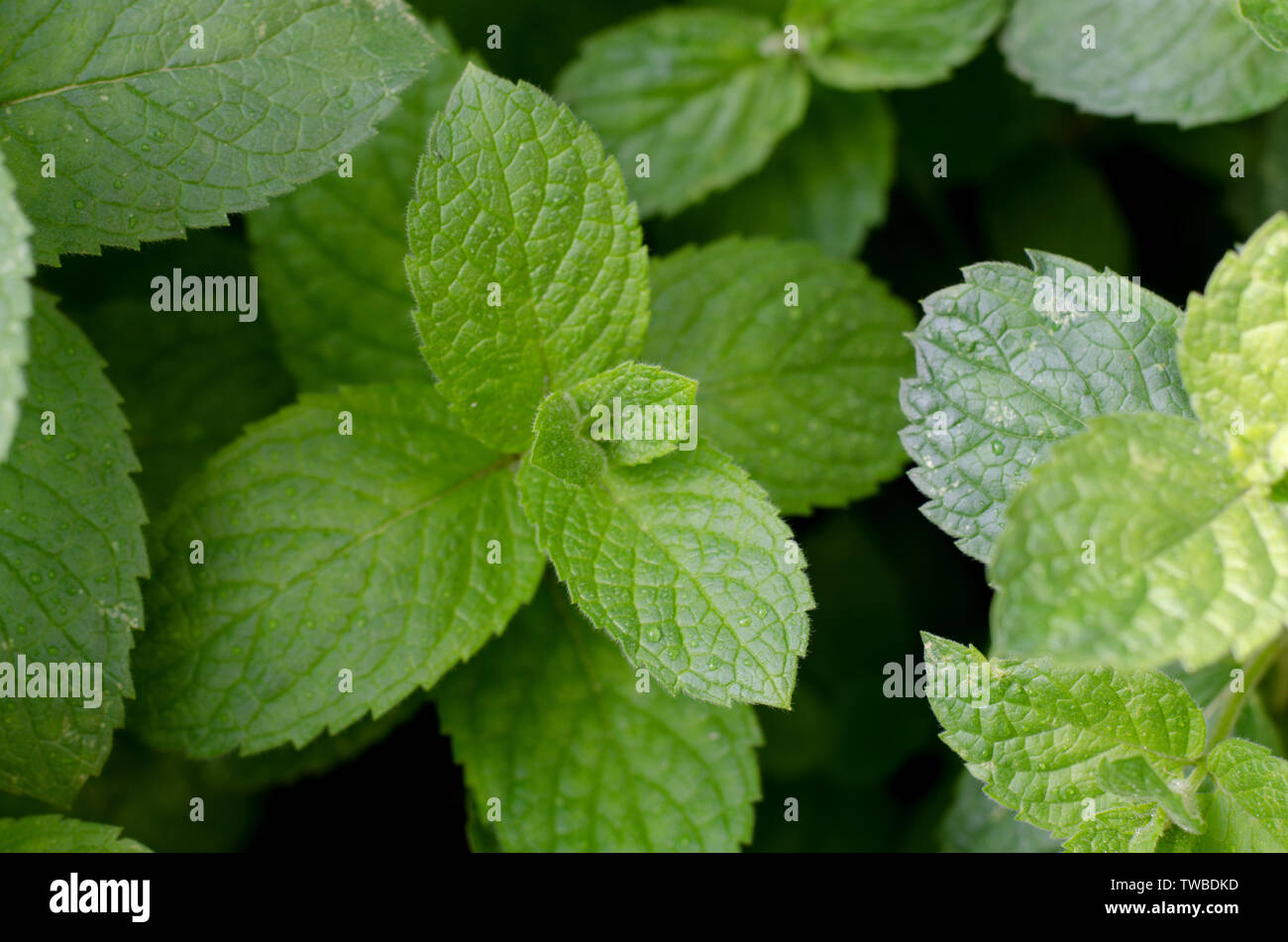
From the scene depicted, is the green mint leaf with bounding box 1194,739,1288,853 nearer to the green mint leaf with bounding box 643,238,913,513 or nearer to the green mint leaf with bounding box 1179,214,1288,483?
the green mint leaf with bounding box 1179,214,1288,483

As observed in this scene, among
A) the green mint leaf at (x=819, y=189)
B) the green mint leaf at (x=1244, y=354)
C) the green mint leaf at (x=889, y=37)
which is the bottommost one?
the green mint leaf at (x=1244, y=354)

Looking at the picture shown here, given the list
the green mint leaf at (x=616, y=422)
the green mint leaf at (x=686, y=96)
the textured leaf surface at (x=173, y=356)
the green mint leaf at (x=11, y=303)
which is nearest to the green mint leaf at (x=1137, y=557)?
the green mint leaf at (x=616, y=422)

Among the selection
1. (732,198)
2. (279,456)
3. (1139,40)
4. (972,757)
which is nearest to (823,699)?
(972,757)

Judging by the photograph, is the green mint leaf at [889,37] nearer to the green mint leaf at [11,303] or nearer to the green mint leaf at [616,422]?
the green mint leaf at [616,422]

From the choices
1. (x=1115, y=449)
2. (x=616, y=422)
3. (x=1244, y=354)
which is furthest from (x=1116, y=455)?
(x=616, y=422)

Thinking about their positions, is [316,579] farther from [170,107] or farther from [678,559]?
[170,107]

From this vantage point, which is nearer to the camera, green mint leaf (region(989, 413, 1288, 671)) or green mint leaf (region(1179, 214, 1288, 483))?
green mint leaf (region(989, 413, 1288, 671))

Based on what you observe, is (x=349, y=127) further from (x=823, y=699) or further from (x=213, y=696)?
(x=823, y=699)

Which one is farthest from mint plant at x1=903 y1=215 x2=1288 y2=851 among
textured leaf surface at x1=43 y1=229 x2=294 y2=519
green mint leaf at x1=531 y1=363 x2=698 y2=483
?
textured leaf surface at x1=43 y1=229 x2=294 y2=519
